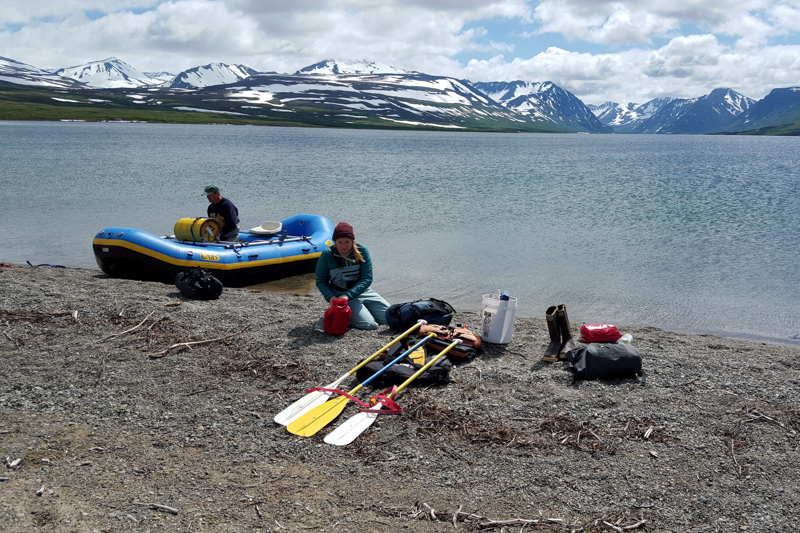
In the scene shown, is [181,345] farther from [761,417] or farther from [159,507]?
[761,417]

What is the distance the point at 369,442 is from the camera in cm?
560

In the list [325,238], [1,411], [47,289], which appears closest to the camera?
[1,411]

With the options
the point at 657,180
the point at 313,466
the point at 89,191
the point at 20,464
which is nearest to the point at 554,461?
the point at 313,466

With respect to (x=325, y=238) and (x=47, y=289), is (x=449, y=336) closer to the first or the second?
(x=47, y=289)

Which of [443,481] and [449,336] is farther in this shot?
[449,336]

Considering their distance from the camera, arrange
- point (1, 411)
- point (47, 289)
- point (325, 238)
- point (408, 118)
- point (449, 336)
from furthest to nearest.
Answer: point (408, 118), point (325, 238), point (47, 289), point (449, 336), point (1, 411)

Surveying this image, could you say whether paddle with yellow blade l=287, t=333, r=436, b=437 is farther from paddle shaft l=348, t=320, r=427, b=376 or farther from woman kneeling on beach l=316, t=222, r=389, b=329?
woman kneeling on beach l=316, t=222, r=389, b=329

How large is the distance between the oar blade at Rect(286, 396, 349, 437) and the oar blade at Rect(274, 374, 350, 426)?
0.06 meters

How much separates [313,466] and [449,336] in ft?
10.9

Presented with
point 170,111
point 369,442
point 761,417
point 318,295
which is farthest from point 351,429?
point 170,111

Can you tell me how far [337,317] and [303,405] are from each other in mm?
2559

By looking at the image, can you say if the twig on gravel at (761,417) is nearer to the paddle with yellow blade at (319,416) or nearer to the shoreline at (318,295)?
the paddle with yellow blade at (319,416)

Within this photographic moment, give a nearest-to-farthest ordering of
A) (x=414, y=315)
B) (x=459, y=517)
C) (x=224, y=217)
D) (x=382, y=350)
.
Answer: (x=459, y=517) → (x=382, y=350) → (x=414, y=315) → (x=224, y=217)

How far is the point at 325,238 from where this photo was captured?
16031 millimetres
